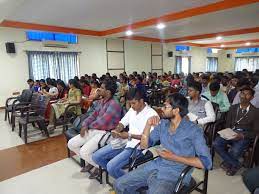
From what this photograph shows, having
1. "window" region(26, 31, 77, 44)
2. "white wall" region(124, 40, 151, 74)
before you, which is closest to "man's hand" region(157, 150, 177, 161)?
"window" region(26, 31, 77, 44)

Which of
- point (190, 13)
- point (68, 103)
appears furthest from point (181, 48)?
point (68, 103)

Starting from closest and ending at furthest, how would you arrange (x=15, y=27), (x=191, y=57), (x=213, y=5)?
(x=213, y=5)
(x=15, y=27)
(x=191, y=57)

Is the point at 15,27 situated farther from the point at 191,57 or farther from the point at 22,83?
the point at 191,57

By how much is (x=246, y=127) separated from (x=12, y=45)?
266 inches

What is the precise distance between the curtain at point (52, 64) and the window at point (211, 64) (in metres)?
10.1

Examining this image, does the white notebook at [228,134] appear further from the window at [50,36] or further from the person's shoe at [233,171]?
the window at [50,36]

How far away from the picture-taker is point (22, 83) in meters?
6.83

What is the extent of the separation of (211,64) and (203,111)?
13310 mm

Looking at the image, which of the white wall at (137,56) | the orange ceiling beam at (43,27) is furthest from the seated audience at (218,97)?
the white wall at (137,56)

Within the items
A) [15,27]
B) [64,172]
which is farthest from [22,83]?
[64,172]

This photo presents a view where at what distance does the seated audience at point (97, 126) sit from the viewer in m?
2.31

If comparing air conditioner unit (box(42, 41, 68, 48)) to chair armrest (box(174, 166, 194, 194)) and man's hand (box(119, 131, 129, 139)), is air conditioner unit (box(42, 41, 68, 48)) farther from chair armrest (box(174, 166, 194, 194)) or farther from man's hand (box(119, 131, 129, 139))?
chair armrest (box(174, 166, 194, 194))

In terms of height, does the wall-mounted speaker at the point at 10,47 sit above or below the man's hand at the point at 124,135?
above

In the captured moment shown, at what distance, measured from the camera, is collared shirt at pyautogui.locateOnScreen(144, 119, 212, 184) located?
4.57ft
